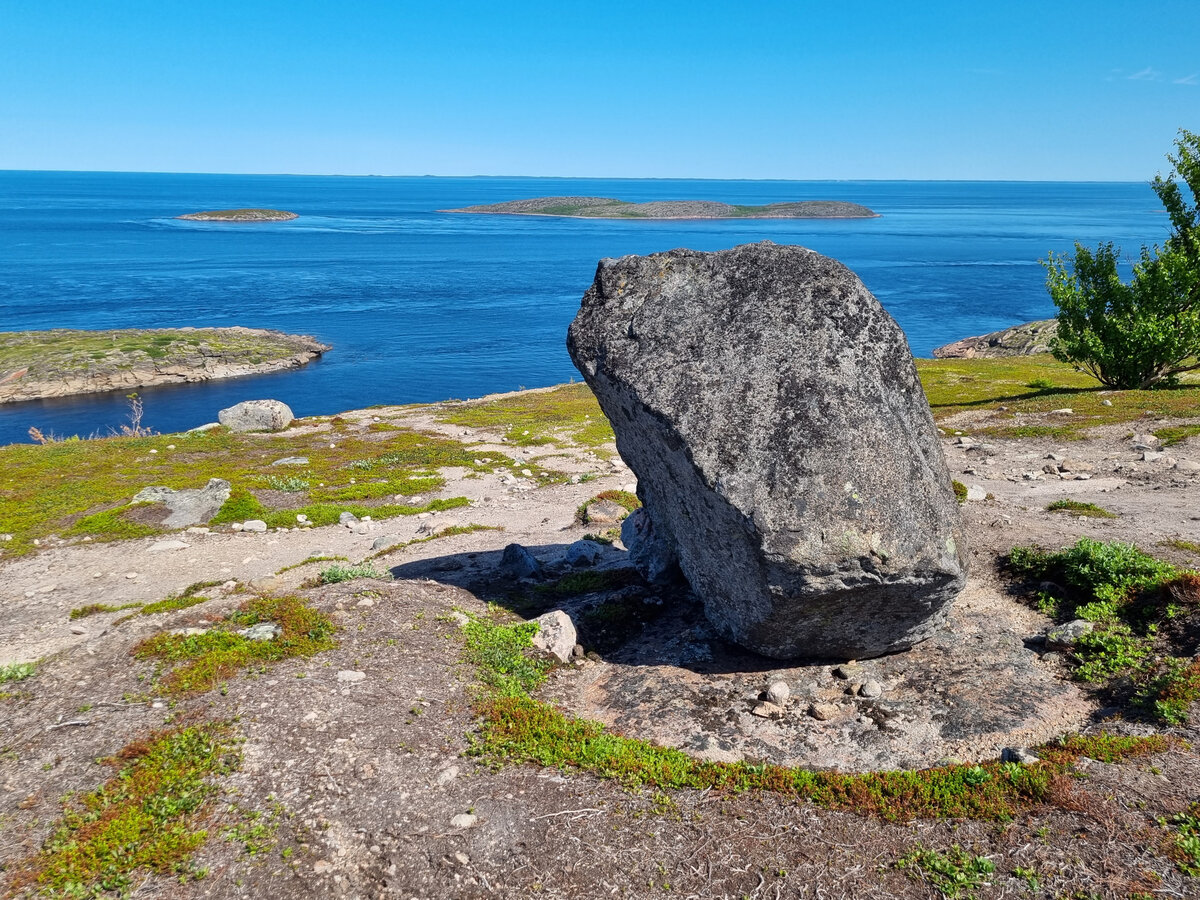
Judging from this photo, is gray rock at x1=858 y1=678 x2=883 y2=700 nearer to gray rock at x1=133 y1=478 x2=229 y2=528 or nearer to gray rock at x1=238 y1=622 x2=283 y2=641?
gray rock at x1=238 y1=622 x2=283 y2=641

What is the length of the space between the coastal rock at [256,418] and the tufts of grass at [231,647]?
1355 inches

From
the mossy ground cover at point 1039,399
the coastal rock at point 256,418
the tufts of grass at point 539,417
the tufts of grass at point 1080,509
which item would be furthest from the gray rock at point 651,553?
the coastal rock at point 256,418

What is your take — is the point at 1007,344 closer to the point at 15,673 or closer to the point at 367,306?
the point at 367,306

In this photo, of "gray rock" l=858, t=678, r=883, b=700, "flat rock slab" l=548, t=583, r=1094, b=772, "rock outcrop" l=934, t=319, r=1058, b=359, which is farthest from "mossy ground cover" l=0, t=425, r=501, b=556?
"rock outcrop" l=934, t=319, r=1058, b=359

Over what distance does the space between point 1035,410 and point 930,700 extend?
3366cm

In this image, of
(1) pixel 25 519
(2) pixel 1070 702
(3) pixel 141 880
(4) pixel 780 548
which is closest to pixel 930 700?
(2) pixel 1070 702

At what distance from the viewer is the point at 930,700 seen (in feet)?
40.9

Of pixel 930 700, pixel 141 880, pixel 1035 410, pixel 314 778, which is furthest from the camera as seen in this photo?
pixel 1035 410

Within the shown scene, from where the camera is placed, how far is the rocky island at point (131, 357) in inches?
3093

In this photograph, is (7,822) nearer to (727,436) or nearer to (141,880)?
(141,880)

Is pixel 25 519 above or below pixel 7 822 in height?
below

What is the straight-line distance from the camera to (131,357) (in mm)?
84875

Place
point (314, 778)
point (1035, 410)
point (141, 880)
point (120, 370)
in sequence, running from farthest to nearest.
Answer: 1. point (120, 370)
2. point (1035, 410)
3. point (314, 778)
4. point (141, 880)

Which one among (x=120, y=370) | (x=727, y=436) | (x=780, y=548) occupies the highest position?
(x=727, y=436)
